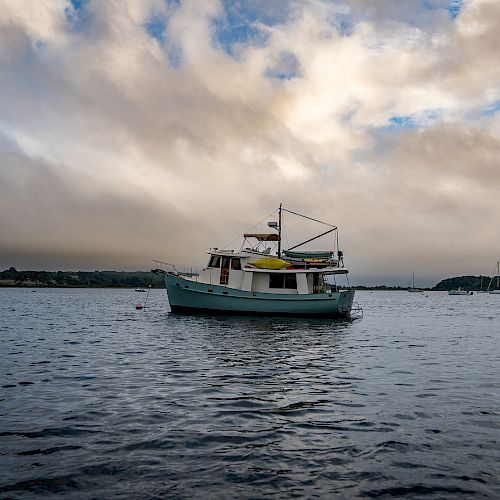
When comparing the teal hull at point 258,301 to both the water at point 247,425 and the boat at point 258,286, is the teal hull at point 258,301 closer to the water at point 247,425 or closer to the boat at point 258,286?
the boat at point 258,286

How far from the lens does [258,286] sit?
37.9 m

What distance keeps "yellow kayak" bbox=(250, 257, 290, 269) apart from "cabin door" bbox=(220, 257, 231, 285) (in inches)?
77.6

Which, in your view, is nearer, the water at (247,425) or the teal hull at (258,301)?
the water at (247,425)

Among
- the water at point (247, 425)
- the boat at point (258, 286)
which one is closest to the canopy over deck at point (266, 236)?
the boat at point (258, 286)

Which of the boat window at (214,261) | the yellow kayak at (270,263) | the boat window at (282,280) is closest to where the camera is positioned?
the yellow kayak at (270,263)

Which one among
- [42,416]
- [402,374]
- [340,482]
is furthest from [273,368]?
[340,482]

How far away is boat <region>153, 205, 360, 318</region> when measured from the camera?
36719 millimetres

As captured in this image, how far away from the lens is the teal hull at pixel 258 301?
3656cm

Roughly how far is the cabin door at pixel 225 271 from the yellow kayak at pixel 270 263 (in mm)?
1970

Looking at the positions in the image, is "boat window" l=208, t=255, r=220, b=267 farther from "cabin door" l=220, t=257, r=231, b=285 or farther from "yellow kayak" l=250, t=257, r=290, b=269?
"yellow kayak" l=250, t=257, r=290, b=269

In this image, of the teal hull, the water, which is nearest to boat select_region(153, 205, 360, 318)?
the teal hull

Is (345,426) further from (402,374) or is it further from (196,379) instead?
(402,374)

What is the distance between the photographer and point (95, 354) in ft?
61.9

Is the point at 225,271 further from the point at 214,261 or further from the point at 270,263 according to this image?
the point at 270,263
